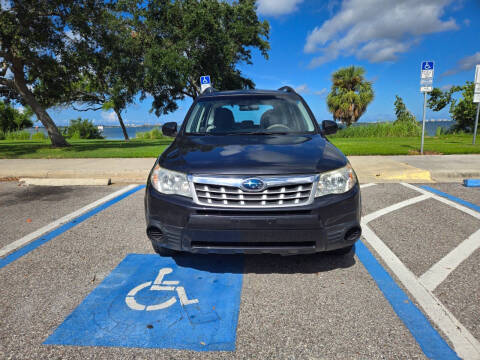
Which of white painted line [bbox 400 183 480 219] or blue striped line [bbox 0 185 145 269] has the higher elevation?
blue striped line [bbox 0 185 145 269]

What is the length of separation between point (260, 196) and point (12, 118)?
5482 centimetres

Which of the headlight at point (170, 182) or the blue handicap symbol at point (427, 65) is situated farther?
the blue handicap symbol at point (427, 65)

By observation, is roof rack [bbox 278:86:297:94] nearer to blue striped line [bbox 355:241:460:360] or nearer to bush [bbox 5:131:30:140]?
blue striped line [bbox 355:241:460:360]

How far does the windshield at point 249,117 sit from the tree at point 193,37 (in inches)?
660

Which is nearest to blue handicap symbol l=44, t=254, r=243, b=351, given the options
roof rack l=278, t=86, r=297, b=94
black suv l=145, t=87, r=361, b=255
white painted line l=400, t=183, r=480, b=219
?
black suv l=145, t=87, r=361, b=255

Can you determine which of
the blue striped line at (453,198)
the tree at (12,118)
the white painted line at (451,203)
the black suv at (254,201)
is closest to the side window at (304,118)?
the black suv at (254,201)

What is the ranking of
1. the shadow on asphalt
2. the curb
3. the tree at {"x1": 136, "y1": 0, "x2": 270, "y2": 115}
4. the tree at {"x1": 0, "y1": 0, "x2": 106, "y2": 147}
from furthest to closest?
1. the tree at {"x1": 136, "y1": 0, "x2": 270, "y2": 115}
2. the tree at {"x1": 0, "y1": 0, "x2": 106, "y2": 147}
3. the curb
4. the shadow on asphalt

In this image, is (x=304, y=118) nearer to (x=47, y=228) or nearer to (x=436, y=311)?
(x=436, y=311)

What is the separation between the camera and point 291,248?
2.52m

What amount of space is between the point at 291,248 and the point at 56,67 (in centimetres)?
1514

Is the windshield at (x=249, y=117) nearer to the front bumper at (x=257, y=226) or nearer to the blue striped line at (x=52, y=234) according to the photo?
the front bumper at (x=257, y=226)

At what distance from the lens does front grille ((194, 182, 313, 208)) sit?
247cm

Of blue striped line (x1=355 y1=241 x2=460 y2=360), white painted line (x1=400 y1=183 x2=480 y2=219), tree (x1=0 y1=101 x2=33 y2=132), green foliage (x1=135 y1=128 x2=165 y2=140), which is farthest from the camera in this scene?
tree (x1=0 y1=101 x2=33 y2=132)

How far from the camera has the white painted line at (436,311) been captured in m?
1.99
